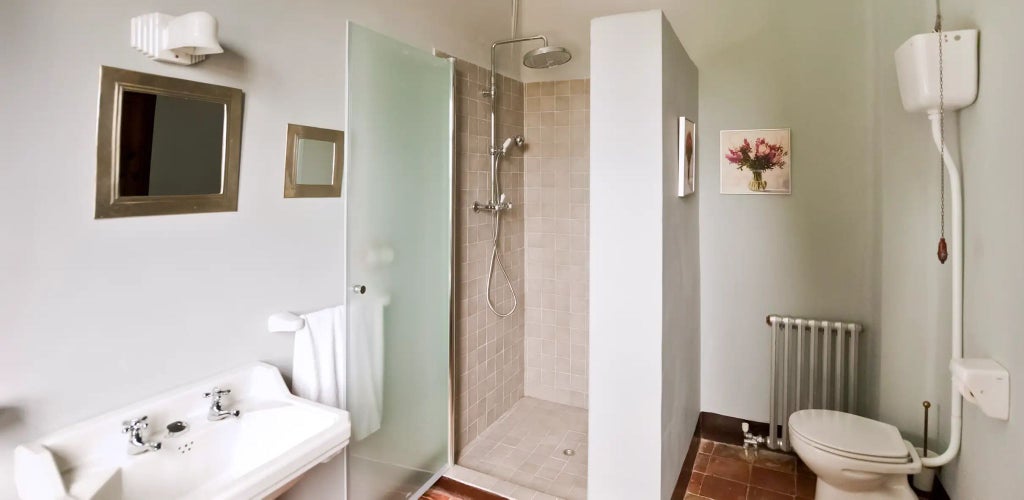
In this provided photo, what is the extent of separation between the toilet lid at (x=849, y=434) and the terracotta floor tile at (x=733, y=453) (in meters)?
0.54

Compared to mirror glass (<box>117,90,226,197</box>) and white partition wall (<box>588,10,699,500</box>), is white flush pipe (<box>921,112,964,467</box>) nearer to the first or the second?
white partition wall (<box>588,10,699,500</box>)

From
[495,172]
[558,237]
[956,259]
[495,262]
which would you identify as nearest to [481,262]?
[495,262]

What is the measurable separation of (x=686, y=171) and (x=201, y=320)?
197cm

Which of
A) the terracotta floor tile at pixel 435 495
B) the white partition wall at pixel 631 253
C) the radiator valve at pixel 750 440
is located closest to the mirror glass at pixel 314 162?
the white partition wall at pixel 631 253

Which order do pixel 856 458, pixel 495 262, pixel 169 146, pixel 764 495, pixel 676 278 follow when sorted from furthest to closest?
pixel 495 262
pixel 764 495
pixel 676 278
pixel 856 458
pixel 169 146

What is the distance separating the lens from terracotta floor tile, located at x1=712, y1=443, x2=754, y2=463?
2.73m

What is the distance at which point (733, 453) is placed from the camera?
2789 mm

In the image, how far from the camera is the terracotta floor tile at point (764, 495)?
238cm

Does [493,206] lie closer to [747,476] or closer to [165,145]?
[165,145]

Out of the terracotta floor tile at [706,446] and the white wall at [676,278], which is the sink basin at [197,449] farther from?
the terracotta floor tile at [706,446]

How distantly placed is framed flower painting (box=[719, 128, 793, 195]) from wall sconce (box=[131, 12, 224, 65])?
2423mm

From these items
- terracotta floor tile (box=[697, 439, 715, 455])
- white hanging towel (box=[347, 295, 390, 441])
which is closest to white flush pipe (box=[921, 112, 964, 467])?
terracotta floor tile (box=[697, 439, 715, 455])

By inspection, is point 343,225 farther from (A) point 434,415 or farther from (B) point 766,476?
(B) point 766,476

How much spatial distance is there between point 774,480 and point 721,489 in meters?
0.30
